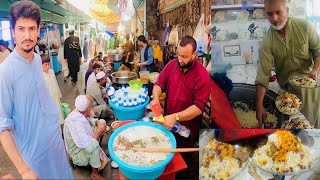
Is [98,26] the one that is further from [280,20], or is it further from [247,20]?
[280,20]

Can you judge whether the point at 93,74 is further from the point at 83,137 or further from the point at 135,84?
the point at 83,137

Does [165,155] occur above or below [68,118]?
below

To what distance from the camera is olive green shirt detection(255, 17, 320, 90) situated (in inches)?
73.0

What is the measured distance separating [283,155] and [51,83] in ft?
5.72

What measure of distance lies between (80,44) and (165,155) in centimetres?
91

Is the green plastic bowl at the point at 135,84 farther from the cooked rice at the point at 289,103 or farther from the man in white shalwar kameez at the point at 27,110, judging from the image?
the cooked rice at the point at 289,103

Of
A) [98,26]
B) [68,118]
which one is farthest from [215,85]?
[68,118]

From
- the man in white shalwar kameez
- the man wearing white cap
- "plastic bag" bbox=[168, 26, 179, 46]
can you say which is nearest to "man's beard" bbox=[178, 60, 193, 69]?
"plastic bag" bbox=[168, 26, 179, 46]

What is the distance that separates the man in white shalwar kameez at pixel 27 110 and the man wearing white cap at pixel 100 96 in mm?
275

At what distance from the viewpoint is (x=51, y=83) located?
1475 mm

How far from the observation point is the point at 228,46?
1.88 m

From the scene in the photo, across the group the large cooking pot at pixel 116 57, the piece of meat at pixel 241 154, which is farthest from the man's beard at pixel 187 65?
the piece of meat at pixel 241 154

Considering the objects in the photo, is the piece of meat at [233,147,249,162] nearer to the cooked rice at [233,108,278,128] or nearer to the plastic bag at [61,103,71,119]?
the cooked rice at [233,108,278,128]

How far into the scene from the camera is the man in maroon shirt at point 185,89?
1790 mm
